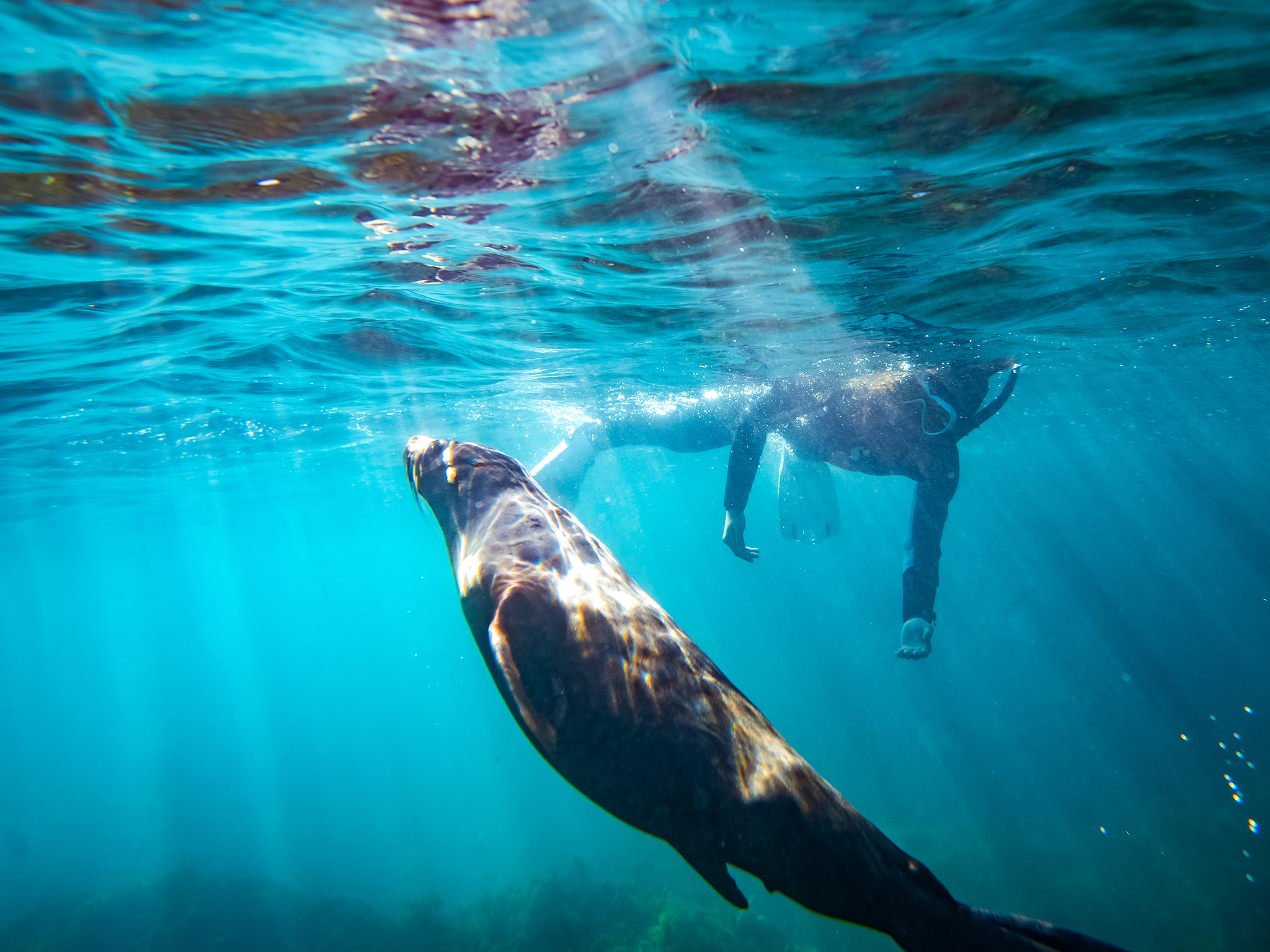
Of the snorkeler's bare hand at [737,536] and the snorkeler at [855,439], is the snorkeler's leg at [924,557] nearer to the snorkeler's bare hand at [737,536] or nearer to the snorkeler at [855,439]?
the snorkeler at [855,439]

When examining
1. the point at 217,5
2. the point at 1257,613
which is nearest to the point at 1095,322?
the point at 217,5

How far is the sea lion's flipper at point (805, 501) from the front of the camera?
51.2ft

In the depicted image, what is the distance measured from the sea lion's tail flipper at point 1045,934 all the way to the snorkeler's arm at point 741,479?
23.4 feet

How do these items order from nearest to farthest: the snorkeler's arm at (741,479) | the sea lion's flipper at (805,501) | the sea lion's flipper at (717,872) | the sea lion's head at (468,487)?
the sea lion's flipper at (717,872) < the sea lion's head at (468,487) < the snorkeler's arm at (741,479) < the sea lion's flipper at (805,501)

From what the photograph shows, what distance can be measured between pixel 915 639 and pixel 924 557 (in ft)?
4.47

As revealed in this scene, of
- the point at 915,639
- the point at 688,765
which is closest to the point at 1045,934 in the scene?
the point at 688,765

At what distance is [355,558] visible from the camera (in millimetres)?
84750

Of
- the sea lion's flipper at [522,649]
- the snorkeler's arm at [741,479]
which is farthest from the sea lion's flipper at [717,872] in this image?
the snorkeler's arm at [741,479]

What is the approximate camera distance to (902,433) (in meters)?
10.4

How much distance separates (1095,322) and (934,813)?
70.1 ft

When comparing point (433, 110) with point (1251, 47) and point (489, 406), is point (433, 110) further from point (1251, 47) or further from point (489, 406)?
point (489, 406)

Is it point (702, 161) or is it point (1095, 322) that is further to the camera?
point (1095, 322)

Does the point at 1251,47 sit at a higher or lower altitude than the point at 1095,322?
lower

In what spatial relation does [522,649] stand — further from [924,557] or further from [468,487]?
[924,557]
